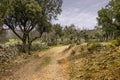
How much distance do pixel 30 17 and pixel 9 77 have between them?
18.9m

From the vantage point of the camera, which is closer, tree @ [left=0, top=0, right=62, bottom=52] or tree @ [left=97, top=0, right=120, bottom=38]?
tree @ [left=0, top=0, right=62, bottom=52]

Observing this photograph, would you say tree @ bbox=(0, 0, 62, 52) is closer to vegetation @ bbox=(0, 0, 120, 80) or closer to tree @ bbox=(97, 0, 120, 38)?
vegetation @ bbox=(0, 0, 120, 80)

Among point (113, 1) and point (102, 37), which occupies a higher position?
point (113, 1)

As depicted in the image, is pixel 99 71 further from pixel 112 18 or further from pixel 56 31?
pixel 56 31

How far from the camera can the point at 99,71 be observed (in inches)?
502

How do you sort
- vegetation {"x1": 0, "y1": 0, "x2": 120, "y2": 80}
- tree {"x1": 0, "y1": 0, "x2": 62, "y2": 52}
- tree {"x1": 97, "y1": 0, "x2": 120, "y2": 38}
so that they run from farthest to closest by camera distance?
tree {"x1": 97, "y1": 0, "x2": 120, "y2": 38} → tree {"x1": 0, "y1": 0, "x2": 62, "y2": 52} → vegetation {"x1": 0, "y1": 0, "x2": 120, "y2": 80}

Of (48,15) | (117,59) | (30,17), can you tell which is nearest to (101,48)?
(117,59)

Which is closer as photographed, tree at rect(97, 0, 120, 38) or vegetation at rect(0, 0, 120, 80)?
vegetation at rect(0, 0, 120, 80)

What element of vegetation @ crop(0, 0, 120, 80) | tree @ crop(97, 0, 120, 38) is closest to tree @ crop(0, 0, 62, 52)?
vegetation @ crop(0, 0, 120, 80)

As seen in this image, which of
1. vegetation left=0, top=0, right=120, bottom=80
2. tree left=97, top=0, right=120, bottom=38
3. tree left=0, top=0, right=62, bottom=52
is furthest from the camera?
tree left=97, top=0, right=120, bottom=38

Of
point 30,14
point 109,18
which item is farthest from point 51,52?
point 109,18

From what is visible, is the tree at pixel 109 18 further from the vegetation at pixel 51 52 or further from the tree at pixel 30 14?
the tree at pixel 30 14

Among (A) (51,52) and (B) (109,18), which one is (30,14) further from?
(B) (109,18)

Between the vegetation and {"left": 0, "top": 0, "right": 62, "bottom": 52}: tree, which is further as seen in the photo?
{"left": 0, "top": 0, "right": 62, "bottom": 52}: tree
